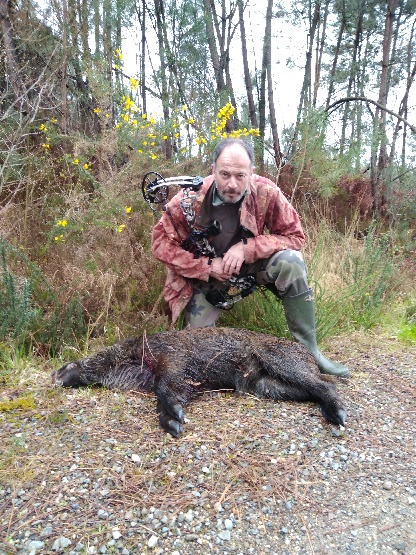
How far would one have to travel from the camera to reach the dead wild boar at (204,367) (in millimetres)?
2904

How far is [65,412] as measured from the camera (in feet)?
8.05

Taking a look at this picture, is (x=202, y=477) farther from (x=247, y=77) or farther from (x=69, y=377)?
(x=247, y=77)

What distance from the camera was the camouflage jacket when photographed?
3590 millimetres

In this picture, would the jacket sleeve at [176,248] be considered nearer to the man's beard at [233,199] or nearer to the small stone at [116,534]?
the man's beard at [233,199]

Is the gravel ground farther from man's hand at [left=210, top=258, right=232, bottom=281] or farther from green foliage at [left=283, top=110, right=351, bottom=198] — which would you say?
green foliage at [left=283, top=110, right=351, bottom=198]

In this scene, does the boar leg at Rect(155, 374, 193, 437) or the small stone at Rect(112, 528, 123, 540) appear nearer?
the small stone at Rect(112, 528, 123, 540)

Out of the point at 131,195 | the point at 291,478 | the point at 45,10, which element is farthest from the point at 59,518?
the point at 45,10

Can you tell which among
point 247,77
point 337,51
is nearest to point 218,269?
point 247,77

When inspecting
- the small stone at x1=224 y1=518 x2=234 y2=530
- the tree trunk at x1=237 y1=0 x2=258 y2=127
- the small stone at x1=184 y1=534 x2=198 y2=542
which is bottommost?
the small stone at x1=224 y1=518 x2=234 y2=530

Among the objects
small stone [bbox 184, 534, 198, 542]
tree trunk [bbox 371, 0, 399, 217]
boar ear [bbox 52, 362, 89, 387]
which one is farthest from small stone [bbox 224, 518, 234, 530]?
tree trunk [bbox 371, 0, 399, 217]

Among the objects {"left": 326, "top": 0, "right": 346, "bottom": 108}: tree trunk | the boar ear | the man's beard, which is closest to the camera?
the boar ear

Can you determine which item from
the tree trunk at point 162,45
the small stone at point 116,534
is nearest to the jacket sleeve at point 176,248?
the small stone at point 116,534

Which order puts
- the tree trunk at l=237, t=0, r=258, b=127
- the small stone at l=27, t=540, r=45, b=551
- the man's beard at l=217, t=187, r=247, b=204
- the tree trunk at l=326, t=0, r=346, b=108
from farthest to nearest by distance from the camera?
the tree trunk at l=326, t=0, r=346, b=108, the tree trunk at l=237, t=0, r=258, b=127, the man's beard at l=217, t=187, r=247, b=204, the small stone at l=27, t=540, r=45, b=551

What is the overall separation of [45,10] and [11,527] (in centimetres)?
765
